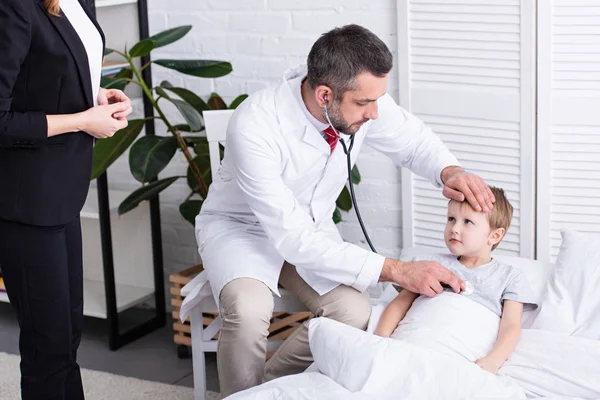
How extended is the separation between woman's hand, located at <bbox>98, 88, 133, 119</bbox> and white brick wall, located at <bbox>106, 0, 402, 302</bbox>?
0.90 meters

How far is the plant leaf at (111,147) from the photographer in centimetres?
256

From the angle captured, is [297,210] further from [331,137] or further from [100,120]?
[100,120]

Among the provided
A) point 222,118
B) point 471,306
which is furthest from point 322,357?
point 222,118

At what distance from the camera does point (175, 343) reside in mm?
2936

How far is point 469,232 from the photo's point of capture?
2029mm

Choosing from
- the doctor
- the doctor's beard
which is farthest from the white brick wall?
the doctor's beard

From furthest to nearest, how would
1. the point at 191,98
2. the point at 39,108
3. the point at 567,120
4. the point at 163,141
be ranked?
1. the point at 191,98
2. the point at 163,141
3. the point at 567,120
4. the point at 39,108

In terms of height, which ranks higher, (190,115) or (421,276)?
(190,115)

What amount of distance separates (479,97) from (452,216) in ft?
1.81

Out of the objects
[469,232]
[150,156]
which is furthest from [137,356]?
[469,232]

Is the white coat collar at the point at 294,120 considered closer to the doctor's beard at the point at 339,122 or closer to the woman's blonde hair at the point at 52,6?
the doctor's beard at the point at 339,122

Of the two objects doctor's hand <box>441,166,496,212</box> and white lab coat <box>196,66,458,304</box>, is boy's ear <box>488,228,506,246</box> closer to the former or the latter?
doctor's hand <box>441,166,496,212</box>

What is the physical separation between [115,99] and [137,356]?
1.09 metres

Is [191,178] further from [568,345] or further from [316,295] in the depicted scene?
[568,345]
